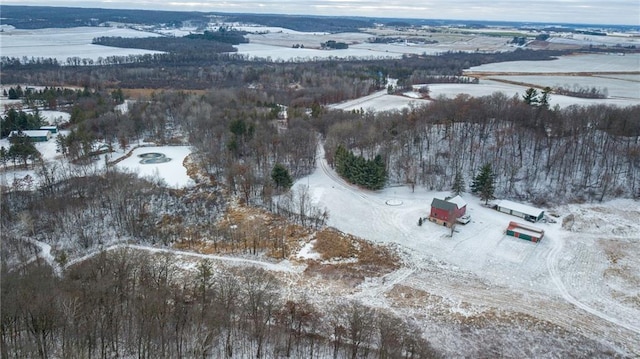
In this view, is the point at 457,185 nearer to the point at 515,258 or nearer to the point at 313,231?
the point at 515,258

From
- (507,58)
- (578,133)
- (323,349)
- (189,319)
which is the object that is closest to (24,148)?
(189,319)

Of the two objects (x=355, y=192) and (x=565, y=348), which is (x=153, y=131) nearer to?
(x=355, y=192)

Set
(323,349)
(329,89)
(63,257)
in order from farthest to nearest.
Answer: (329,89), (63,257), (323,349)

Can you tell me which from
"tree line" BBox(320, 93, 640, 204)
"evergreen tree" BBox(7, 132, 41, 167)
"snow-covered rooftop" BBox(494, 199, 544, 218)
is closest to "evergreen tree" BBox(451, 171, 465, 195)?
"tree line" BBox(320, 93, 640, 204)

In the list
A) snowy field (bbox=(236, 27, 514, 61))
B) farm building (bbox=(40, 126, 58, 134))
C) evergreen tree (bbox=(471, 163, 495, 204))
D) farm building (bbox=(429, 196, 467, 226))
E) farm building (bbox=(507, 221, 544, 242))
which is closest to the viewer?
farm building (bbox=(507, 221, 544, 242))

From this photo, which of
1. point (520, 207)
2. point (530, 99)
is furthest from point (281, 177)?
point (530, 99)

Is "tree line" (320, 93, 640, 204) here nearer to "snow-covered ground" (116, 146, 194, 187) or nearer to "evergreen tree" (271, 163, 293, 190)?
"evergreen tree" (271, 163, 293, 190)
